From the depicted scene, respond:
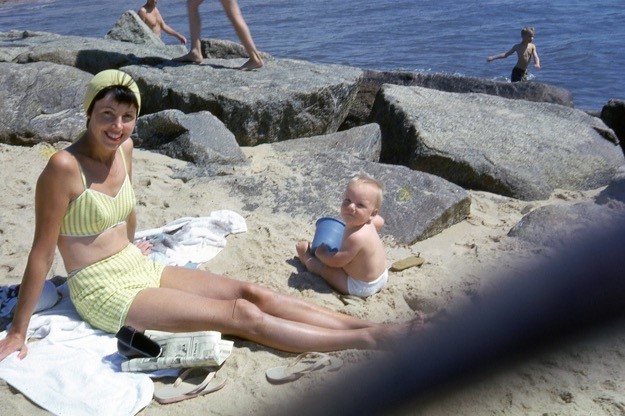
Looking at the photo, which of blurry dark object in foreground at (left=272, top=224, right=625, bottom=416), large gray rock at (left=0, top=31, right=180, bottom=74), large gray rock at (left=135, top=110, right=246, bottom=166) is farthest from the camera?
large gray rock at (left=0, top=31, right=180, bottom=74)

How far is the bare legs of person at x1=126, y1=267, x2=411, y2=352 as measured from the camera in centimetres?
355

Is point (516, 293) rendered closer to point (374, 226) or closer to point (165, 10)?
point (374, 226)

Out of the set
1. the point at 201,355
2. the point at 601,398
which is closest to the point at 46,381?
the point at 201,355

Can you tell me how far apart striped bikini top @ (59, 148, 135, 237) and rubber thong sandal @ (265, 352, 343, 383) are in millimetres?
1054

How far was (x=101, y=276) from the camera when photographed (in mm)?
3695

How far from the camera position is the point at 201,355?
3.36 metres

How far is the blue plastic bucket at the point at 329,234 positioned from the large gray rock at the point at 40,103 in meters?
2.84

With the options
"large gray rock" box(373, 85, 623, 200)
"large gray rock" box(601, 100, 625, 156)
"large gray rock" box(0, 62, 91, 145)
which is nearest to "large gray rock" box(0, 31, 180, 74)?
"large gray rock" box(0, 62, 91, 145)

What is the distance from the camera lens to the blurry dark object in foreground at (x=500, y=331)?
27.5 inches

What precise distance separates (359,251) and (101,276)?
4.20ft

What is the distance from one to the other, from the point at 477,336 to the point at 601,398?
2398 mm

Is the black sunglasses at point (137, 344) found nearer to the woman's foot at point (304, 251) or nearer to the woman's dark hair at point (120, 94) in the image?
the woman's dark hair at point (120, 94)

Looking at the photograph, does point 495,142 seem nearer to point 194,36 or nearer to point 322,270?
point 322,270

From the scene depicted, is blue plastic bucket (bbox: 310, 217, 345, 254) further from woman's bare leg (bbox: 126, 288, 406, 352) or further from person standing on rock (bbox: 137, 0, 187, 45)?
person standing on rock (bbox: 137, 0, 187, 45)
